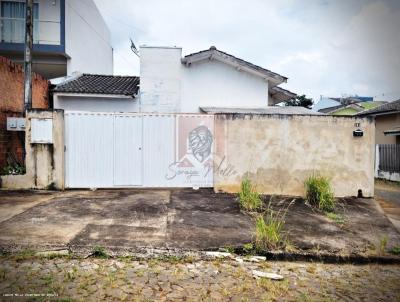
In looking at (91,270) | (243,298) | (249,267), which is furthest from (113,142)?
(243,298)

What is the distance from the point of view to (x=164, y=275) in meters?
3.56

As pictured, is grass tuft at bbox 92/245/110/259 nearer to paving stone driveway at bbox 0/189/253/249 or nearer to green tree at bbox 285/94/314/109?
paving stone driveway at bbox 0/189/253/249

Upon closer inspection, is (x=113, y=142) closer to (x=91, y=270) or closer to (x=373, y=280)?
(x=91, y=270)

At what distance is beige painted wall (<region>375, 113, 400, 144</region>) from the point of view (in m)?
16.3

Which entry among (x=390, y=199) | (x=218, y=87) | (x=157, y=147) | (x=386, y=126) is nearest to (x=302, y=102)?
(x=386, y=126)

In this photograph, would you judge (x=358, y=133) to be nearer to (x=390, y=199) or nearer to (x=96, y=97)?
(x=390, y=199)

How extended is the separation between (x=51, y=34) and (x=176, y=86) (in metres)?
7.38

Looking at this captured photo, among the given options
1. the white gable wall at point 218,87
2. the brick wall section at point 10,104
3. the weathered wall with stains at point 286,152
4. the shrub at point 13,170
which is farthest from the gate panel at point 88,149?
the white gable wall at point 218,87

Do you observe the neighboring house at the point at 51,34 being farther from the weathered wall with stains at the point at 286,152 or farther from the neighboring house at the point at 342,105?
the neighboring house at the point at 342,105

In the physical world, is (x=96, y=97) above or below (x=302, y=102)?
below

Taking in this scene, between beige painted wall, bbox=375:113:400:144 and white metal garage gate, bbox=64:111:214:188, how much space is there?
13.4 metres

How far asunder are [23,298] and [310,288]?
3055 millimetres

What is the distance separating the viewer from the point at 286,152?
7.95 m

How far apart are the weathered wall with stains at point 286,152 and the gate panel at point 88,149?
2.91 meters
